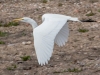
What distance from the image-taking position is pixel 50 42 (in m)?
5.38

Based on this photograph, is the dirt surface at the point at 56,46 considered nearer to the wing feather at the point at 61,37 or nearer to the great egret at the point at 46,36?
the wing feather at the point at 61,37

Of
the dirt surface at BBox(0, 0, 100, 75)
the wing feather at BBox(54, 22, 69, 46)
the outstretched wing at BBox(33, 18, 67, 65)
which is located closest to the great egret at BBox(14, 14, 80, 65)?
the outstretched wing at BBox(33, 18, 67, 65)

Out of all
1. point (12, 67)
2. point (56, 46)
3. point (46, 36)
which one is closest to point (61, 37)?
point (12, 67)

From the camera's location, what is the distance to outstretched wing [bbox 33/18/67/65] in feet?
17.1

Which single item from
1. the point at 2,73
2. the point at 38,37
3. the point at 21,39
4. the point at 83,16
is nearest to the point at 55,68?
the point at 2,73

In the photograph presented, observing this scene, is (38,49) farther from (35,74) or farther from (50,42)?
(35,74)

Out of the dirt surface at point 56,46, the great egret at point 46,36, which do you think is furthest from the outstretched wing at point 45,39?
the dirt surface at point 56,46

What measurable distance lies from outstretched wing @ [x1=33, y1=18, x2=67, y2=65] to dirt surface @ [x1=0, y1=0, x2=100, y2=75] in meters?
0.85

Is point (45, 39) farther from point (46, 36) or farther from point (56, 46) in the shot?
point (56, 46)

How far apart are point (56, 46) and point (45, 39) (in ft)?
7.68

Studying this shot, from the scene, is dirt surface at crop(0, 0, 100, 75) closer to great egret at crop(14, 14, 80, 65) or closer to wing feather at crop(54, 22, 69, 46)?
wing feather at crop(54, 22, 69, 46)

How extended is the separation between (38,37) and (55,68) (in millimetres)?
1247

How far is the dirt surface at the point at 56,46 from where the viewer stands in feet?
21.7

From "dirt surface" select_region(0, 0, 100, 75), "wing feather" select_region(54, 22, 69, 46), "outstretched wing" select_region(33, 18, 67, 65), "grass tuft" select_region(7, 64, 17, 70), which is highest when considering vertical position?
"outstretched wing" select_region(33, 18, 67, 65)
